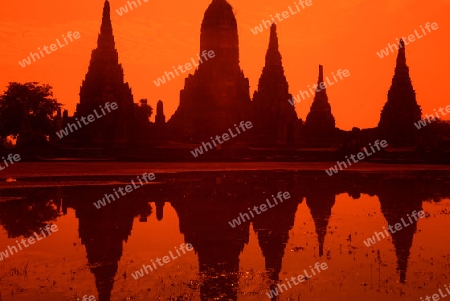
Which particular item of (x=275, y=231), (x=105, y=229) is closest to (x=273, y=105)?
(x=275, y=231)

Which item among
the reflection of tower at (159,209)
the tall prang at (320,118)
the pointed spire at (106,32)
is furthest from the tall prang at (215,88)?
the reflection of tower at (159,209)

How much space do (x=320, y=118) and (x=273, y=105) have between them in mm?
11511

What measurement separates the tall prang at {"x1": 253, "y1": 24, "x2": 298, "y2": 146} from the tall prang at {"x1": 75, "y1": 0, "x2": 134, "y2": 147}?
13.8 meters

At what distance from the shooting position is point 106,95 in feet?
174

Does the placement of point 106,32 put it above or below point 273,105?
above

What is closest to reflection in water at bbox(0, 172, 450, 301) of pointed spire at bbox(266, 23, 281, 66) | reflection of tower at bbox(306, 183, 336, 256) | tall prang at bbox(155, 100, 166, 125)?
reflection of tower at bbox(306, 183, 336, 256)

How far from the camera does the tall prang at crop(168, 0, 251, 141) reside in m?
56.0

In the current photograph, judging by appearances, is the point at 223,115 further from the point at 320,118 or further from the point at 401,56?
the point at 401,56

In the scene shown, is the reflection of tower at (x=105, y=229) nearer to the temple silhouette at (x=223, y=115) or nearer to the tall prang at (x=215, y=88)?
the temple silhouette at (x=223, y=115)

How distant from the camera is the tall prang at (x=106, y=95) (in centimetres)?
5272

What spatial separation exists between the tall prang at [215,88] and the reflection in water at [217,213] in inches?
1187

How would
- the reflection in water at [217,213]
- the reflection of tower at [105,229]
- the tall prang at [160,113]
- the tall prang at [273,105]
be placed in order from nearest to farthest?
the reflection of tower at [105,229]
the reflection in water at [217,213]
the tall prang at [273,105]
the tall prang at [160,113]

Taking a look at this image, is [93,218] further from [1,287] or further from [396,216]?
[396,216]

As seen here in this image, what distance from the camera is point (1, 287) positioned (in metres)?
7.73
